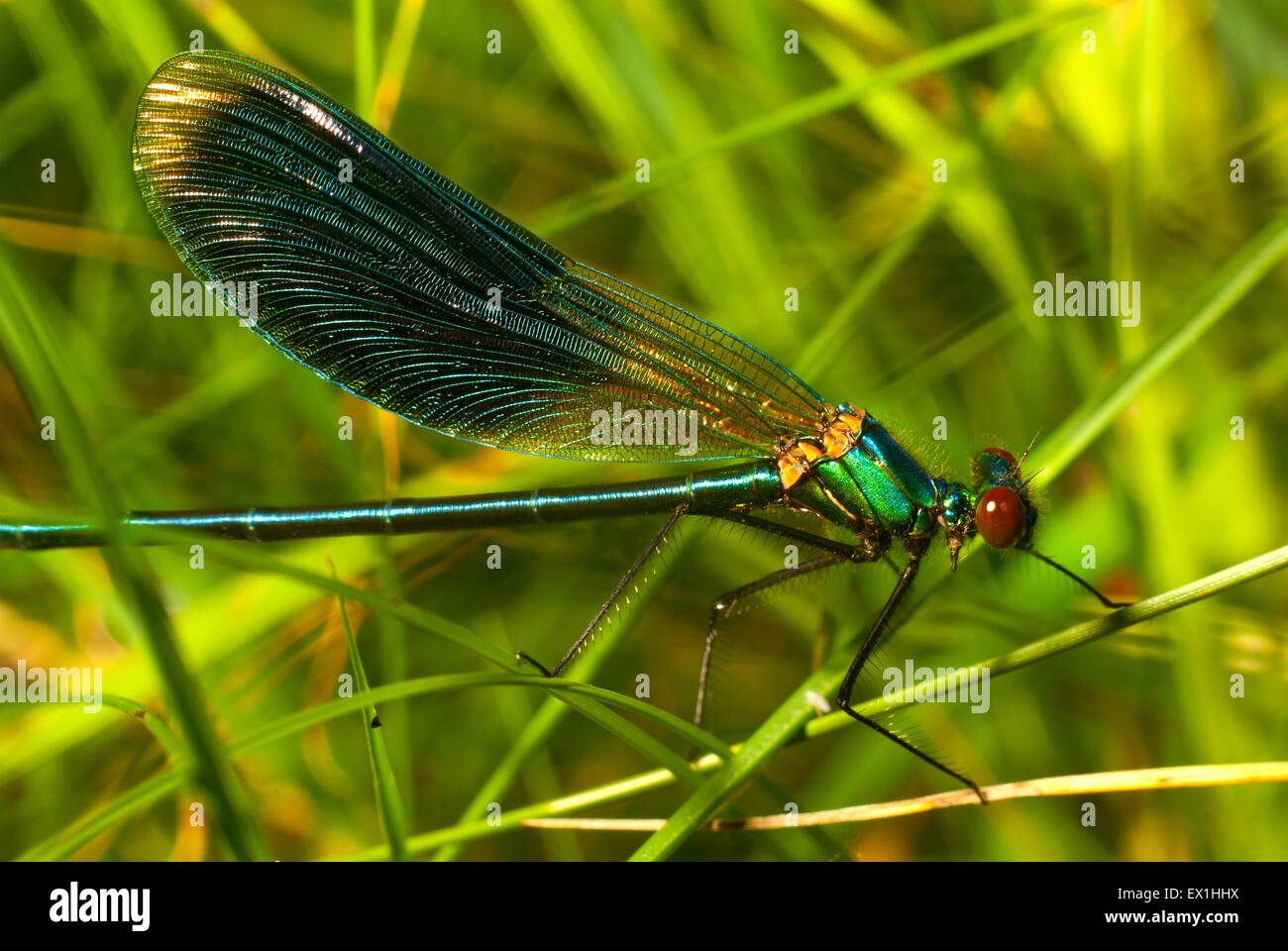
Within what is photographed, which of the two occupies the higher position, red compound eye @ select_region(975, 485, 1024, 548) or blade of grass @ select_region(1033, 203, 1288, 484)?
blade of grass @ select_region(1033, 203, 1288, 484)

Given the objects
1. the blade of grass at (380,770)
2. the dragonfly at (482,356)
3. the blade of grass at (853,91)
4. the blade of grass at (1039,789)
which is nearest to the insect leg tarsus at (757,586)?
the dragonfly at (482,356)

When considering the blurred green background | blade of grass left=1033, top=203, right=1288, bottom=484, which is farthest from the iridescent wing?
blade of grass left=1033, top=203, right=1288, bottom=484

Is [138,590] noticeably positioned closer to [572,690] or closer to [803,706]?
[572,690]

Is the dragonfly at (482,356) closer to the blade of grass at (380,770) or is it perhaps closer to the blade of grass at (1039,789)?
the blade of grass at (1039,789)

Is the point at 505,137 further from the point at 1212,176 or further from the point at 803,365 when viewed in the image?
the point at 1212,176

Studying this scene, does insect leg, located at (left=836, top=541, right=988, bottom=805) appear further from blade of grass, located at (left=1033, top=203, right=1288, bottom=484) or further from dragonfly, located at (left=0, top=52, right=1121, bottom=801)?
blade of grass, located at (left=1033, top=203, right=1288, bottom=484)

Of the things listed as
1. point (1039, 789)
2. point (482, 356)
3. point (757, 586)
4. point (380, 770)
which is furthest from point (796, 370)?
point (380, 770)

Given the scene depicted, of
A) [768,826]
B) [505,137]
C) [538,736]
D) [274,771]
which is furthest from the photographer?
[505,137]
